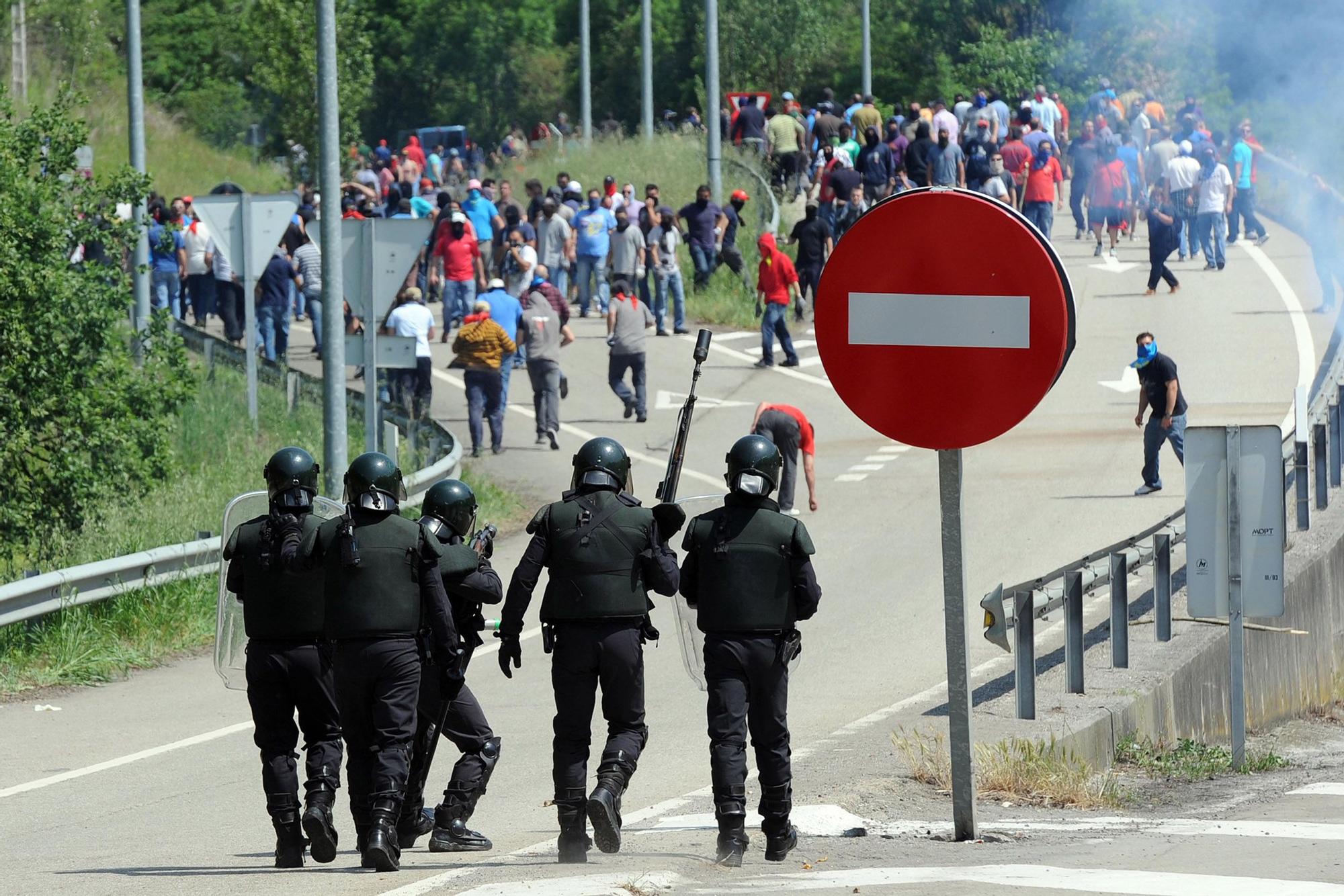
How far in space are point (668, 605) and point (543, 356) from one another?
568cm

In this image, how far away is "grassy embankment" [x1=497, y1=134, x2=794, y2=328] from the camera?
2981 centimetres

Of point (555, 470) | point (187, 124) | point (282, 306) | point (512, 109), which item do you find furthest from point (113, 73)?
point (555, 470)

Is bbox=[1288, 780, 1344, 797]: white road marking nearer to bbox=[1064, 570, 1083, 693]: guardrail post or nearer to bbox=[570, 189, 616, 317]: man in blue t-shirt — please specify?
bbox=[1064, 570, 1083, 693]: guardrail post

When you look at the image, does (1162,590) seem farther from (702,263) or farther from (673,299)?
(702,263)

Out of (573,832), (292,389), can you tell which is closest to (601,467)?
(573,832)

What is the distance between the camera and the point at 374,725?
7754mm

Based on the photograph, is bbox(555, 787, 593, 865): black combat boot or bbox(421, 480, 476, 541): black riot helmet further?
bbox(421, 480, 476, 541): black riot helmet

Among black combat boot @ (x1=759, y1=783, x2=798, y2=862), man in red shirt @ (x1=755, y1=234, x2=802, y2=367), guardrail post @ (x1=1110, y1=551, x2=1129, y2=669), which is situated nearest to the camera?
black combat boot @ (x1=759, y1=783, x2=798, y2=862)

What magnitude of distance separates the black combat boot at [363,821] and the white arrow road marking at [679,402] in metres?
15.9

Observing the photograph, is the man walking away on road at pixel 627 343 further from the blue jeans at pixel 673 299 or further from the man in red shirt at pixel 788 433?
the blue jeans at pixel 673 299

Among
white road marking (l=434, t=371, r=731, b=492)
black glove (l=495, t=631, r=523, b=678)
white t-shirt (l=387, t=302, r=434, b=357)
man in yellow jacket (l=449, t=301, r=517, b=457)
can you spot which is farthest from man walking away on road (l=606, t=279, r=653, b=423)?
black glove (l=495, t=631, r=523, b=678)

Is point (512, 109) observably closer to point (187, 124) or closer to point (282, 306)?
point (187, 124)

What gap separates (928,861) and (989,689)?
3.59 m

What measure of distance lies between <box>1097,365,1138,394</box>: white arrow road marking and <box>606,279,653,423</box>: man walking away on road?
5614 mm
